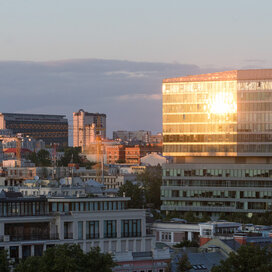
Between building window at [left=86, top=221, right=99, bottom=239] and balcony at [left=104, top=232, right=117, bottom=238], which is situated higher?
building window at [left=86, top=221, right=99, bottom=239]

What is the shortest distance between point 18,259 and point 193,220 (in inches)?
2983

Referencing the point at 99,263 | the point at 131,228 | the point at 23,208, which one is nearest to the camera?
the point at 99,263

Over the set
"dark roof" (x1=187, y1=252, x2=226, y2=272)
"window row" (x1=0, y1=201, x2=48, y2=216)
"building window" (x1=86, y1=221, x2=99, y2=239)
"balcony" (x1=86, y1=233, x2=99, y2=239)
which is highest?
"window row" (x1=0, y1=201, x2=48, y2=216)

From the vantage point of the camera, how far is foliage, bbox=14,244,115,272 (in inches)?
3612

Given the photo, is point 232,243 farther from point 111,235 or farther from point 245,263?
point 245,263

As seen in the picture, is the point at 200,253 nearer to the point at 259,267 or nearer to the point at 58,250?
the point at 259,267

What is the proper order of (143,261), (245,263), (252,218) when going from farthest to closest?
(252,218) → (143,261) → (245,263)

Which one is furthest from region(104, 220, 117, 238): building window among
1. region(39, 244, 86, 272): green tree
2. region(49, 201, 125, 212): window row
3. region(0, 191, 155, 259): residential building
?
region(39, 244, 86, 272): green tree

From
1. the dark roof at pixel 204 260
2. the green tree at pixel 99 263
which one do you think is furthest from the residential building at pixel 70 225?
the green tree at pixel 99 263

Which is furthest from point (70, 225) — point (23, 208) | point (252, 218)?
point (252, 218)

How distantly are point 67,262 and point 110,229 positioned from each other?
17327 millimetres

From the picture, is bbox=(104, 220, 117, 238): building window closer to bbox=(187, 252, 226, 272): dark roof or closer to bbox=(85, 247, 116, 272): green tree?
bbox=(187, 252, 226, 272): dark roof

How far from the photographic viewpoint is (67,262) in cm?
9150

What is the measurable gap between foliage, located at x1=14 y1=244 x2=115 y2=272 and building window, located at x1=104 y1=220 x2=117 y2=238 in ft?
42.7
